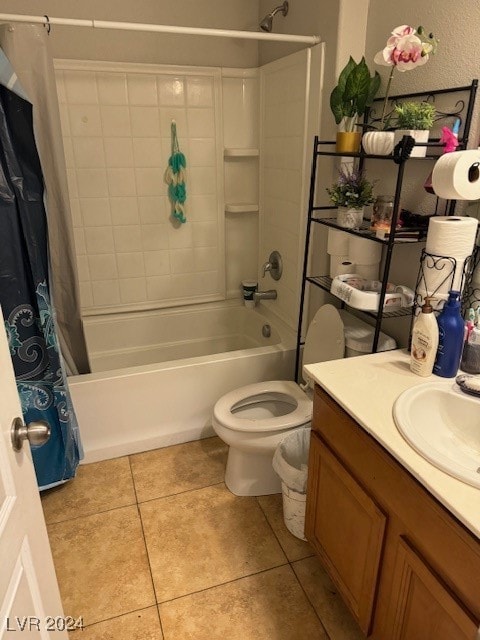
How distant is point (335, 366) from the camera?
142cm

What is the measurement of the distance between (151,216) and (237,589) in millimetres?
1943

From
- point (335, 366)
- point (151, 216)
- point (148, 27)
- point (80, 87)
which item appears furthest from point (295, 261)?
point (80, 87)

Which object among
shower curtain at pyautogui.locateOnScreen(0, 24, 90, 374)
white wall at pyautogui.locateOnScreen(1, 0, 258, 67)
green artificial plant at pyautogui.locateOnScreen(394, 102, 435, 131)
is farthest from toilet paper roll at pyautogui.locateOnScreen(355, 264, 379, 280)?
white wall at pyautogui.locateOnScreen(1, 0, 258, 67)

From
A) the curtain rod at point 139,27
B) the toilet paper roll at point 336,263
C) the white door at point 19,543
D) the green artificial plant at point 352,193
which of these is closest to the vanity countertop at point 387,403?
the toilet paper roll at point 336,263

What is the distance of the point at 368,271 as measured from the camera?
1.72 m

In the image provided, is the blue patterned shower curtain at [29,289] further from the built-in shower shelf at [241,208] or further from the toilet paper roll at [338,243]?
the built-in shower shelf at [241,208]

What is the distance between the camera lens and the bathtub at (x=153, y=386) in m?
2.09

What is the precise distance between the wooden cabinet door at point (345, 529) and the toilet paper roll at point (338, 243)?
0.75m

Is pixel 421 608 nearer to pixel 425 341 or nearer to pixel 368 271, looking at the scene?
pixel 425 341

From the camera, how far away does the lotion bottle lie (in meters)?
1.30

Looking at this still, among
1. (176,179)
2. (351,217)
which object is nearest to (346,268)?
(351,217)

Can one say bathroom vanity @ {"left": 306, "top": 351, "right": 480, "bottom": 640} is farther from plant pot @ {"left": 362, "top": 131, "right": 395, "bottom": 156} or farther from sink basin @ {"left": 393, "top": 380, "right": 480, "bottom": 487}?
plant pot @ {"left": 362, "top": 131, "right": 395, "bottom": 156}

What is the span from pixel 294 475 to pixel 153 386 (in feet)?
2.69

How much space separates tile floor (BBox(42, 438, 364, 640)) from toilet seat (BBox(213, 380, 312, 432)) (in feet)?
1.26
